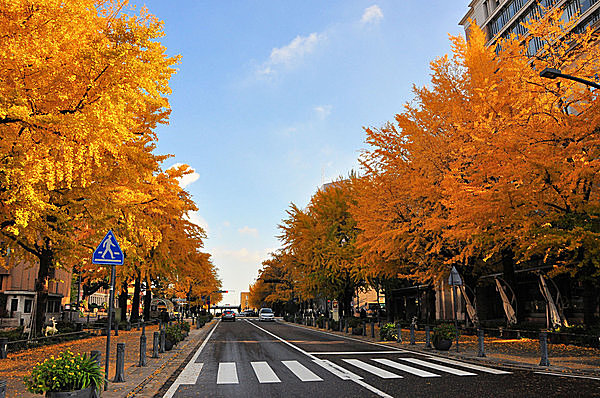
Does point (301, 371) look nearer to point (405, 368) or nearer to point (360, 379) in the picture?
point (360, 379)

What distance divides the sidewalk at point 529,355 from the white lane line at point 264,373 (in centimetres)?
669

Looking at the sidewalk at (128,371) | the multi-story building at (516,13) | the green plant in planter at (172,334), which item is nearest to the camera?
the sidewalk at (128,371)

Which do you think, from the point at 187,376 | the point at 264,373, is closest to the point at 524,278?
the point at 264,373

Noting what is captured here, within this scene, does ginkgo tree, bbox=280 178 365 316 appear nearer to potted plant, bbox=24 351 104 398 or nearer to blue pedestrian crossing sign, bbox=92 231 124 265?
blue pedestrian crossing sign, bbox=92 231 124 265

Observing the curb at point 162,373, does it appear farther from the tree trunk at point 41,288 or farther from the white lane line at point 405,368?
the tree trunk at point 41,288

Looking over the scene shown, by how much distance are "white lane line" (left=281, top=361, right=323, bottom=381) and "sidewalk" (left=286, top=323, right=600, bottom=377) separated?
572 centimetres

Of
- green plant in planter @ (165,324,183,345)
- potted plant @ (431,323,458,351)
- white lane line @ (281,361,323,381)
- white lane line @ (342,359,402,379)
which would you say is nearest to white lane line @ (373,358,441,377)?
white lane line @ (342,359,402,379)

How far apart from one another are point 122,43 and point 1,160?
4125 millimetres

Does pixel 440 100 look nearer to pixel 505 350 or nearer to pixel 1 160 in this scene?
pixel 505 350

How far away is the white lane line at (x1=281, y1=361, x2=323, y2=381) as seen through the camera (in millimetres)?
10945

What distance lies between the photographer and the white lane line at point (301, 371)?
431 inches

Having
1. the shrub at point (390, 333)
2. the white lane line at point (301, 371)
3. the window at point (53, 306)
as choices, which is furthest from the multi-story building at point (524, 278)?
the window at point (53, 306)

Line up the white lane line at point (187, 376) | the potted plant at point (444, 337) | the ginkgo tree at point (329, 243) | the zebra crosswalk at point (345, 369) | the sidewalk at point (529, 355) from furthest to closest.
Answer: the ginkgo tree at point (329, 243) < the potted plant at point (444, 337) < the sidewalk at point (529, 355) < the zebra crosswalk at point (345, 369) < the white lane line at point (187, 376)

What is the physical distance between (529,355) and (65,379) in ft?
46.7
